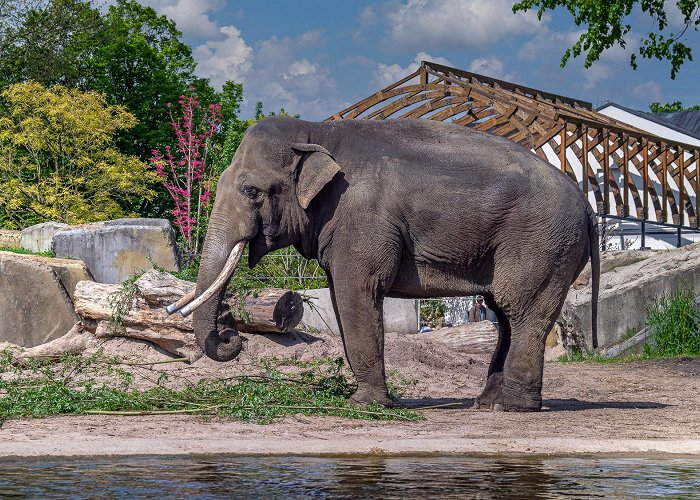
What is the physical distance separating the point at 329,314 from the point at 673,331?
5.12 metres

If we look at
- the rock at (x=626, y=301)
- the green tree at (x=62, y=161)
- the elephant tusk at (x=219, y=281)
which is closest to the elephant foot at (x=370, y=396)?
the elephant tusk at (x=219, y=281)

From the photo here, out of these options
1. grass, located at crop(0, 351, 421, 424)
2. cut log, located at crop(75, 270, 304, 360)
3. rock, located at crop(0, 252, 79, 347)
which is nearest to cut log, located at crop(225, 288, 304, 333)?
cut log, located at crop(75, 270, 304, 360)

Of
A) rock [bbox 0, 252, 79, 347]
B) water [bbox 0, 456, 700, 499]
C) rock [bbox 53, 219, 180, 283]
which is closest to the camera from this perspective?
water [bbox 0, 456, 700, 499]

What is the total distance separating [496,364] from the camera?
35.2 feet

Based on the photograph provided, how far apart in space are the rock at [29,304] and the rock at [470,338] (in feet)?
17.3

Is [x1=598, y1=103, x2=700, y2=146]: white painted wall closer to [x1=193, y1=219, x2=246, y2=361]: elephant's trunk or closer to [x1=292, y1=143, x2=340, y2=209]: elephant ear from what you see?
[x1=292, y1=143, x2=340, y2=209]: elephant ear

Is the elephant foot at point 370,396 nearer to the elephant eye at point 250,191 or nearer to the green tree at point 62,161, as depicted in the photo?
the elephant eye at point 250,191

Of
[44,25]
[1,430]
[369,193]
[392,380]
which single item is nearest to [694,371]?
[392,380]

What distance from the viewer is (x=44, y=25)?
4809 centimetres

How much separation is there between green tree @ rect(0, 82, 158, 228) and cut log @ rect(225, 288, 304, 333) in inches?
840

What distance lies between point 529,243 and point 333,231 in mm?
Answer: 1695

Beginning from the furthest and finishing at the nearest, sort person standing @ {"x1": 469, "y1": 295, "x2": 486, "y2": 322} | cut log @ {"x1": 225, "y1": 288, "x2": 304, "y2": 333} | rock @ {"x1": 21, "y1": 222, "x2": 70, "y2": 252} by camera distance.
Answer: person standing @ {"x1": 469, "y1": 295, "x2": 486, "y2": 322} < rock @ {"x1": 21, "y1": 222, "x2": 70, "y2": 252} < cut log @ {"x1": 225, "y1": 288, "x2": 304, "y2": 333}

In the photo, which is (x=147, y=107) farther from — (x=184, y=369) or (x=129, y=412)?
(x=129, y=412)

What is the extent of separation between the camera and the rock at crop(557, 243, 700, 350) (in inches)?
693
